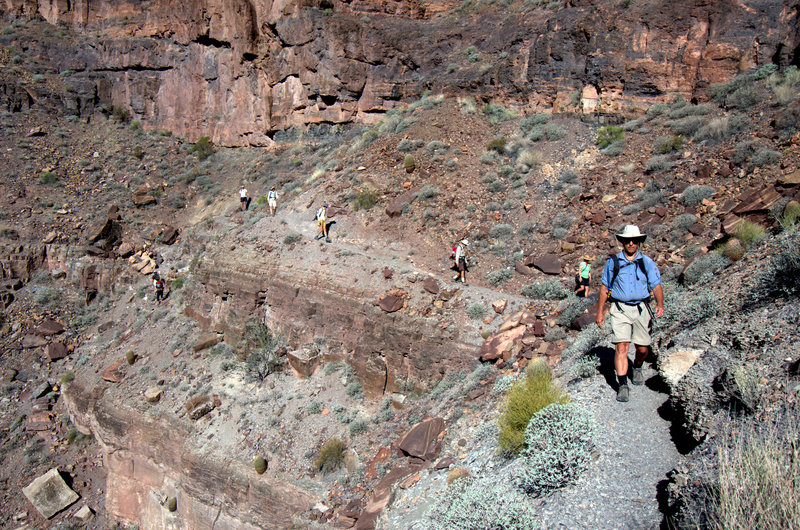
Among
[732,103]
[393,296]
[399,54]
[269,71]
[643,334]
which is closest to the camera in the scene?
[643,334]

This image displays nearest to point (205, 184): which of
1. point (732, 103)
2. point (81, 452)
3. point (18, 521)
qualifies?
point (81, 452)

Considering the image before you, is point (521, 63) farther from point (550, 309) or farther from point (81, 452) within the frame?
point (81, 452)

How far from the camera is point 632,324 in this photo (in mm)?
6230

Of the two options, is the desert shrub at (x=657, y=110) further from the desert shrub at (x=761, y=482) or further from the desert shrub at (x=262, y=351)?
the desert shrub at (x=761, y=482)

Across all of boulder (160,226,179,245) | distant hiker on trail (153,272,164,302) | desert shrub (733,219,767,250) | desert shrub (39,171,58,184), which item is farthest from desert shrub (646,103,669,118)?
desert shrub (39,171,58,184)

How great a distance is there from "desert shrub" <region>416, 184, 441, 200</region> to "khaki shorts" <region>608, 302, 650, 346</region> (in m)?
11.6

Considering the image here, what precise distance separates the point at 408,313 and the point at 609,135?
31.6 feet

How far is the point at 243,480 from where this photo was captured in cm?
1295

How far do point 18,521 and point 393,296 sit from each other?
46.8 feet

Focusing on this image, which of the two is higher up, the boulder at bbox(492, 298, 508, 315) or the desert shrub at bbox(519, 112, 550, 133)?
the desert shrub at bbox(519, 112, 550, 133)

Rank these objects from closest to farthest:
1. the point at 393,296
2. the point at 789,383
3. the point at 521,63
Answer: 1. the point at 789,383
2. the point at 393,296
3. the point at 521,63

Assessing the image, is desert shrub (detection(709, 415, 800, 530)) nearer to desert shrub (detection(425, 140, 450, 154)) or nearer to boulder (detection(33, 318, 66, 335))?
desert shrub (detection(425, 140, 450, 154))

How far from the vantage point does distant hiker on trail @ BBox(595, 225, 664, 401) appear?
6129 mm

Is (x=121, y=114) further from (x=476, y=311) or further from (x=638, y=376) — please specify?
(x=638, y=376)
